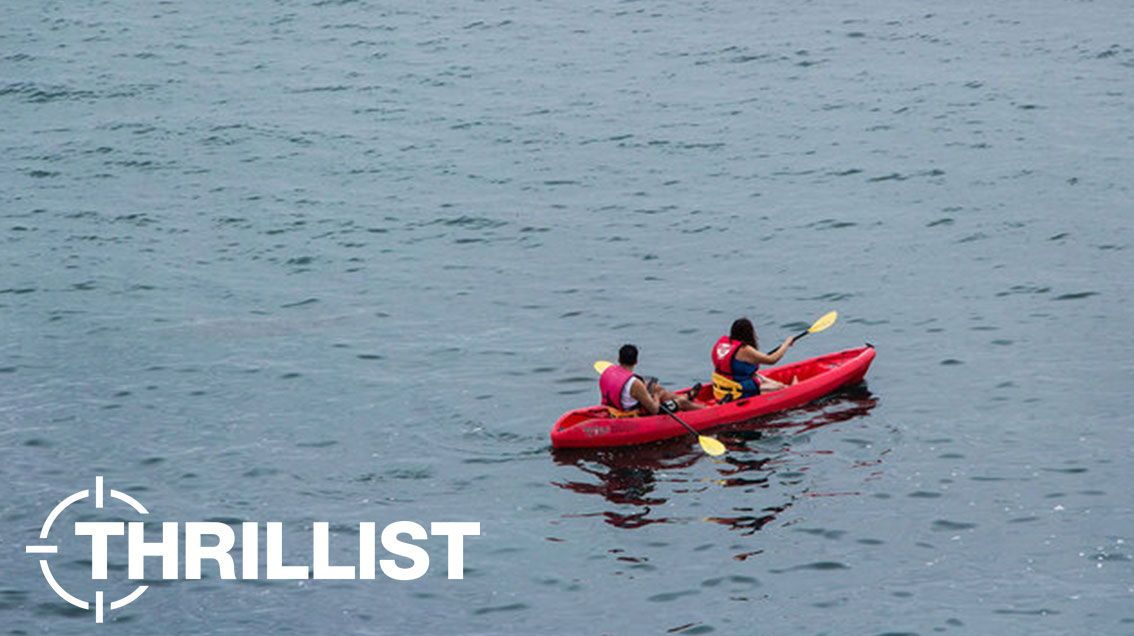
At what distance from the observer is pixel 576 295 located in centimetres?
3694

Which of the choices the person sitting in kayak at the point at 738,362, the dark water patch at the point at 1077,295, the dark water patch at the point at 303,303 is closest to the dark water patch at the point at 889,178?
the dark water patch at the point at 1077,295

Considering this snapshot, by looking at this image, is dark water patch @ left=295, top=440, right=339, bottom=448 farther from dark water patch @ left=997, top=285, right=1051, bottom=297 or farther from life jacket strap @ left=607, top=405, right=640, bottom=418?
dark water patch @ left=997, top=285, right=1051, bottom=297

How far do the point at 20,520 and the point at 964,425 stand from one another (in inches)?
586

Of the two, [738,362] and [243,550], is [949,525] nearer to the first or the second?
[738,362]

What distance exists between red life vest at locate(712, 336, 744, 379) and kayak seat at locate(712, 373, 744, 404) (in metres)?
0.09

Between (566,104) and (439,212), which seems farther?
(566,104)

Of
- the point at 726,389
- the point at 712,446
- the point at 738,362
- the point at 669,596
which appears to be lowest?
the point at 669,596

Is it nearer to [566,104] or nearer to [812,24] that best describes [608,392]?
[566,104]

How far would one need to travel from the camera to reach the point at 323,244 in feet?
138

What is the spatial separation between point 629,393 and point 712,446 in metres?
1.61

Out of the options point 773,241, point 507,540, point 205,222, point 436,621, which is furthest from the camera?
point 205,222

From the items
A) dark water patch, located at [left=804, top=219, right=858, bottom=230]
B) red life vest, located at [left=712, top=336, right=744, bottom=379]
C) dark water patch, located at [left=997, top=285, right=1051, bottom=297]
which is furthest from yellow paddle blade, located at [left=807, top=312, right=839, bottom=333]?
dark water patch, located at [left=804, top=219, right=858, bottom=230]

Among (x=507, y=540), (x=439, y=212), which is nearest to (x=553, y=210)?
(x=439, y=212)

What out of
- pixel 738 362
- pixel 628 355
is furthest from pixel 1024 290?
pixel 628 355
